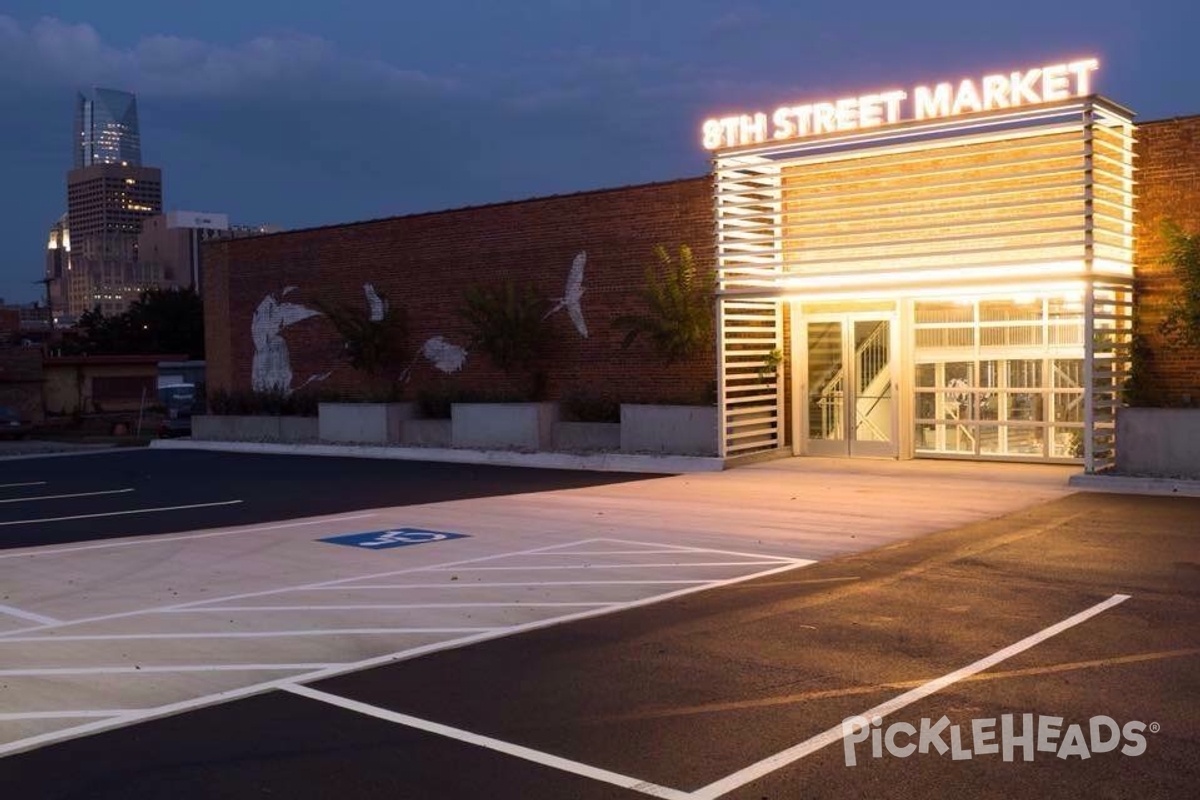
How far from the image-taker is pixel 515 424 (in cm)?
2592

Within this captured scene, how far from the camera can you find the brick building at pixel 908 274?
61.8 feet

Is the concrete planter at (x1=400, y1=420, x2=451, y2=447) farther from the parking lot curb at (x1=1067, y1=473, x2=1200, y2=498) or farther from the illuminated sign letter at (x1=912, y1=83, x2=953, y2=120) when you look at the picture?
the parking lot curb at (x1=1067, y1=473, x2=1200, y2=498)

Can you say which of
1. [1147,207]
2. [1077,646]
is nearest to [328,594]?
[1077,646]

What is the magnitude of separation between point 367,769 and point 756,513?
1032cm

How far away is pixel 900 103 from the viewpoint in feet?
65.2

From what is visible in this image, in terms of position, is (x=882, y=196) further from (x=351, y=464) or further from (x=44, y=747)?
(x=44, y=747)

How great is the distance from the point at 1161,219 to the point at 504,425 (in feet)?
43.5

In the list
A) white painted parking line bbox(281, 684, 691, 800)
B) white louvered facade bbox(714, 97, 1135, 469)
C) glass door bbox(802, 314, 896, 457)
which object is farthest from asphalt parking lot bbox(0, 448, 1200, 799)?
glass door bbox(802, 314, 896, 457)

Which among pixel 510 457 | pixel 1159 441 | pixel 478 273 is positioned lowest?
pixel 510 457

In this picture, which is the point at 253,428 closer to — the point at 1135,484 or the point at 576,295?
the point at 576,295

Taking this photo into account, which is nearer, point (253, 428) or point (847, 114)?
point (847, 114)

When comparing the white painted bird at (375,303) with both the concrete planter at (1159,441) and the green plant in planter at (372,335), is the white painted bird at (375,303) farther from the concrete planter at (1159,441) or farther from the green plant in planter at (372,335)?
the concrete planter at (1159,441)

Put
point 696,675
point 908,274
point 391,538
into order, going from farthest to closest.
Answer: point 908,274 < point 391,538 < point 696,675

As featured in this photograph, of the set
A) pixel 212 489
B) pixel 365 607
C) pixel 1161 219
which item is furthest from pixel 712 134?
pixel 365 607
